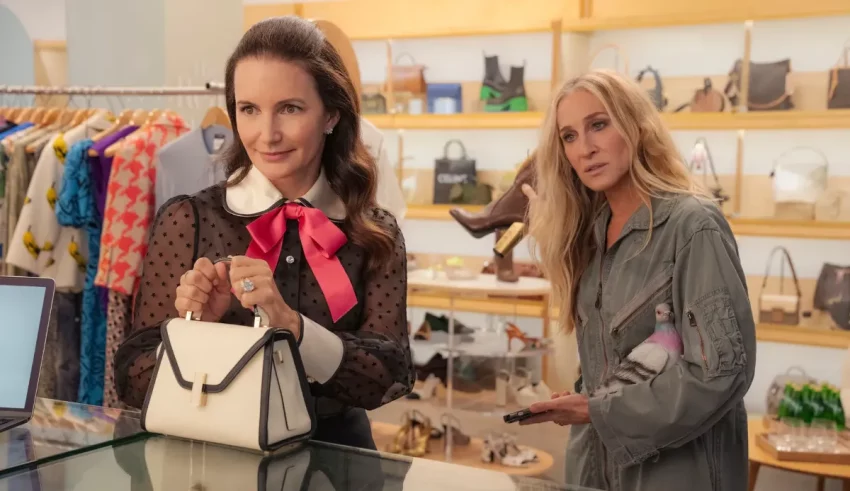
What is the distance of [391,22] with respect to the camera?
5957 millimetres

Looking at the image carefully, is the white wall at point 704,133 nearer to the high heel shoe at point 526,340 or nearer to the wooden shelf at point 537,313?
the wooden shelf at point 537,313

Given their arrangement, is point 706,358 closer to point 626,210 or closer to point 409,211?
point 626,210

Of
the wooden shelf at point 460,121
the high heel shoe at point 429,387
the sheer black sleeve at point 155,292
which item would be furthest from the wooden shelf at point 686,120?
the sheer black sleeve at point 155,292

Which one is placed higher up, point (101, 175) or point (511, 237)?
point (101, 175)

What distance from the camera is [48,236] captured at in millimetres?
3453

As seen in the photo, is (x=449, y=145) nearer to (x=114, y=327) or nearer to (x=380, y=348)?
(x=114, y=327)

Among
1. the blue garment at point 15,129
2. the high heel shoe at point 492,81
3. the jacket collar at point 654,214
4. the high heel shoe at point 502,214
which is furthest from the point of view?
the high heel shoe at point 492,81

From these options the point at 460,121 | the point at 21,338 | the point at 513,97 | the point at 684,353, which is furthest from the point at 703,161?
the point at 21,338

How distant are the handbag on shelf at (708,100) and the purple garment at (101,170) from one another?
9.90ft

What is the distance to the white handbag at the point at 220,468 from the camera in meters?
1.27

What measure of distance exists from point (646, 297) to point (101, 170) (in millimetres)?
2281

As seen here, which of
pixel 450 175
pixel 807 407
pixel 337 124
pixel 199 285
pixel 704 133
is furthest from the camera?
pixel 450 175

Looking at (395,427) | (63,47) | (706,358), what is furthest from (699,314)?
(63,47)

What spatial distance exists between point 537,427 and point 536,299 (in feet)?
2.45
